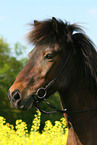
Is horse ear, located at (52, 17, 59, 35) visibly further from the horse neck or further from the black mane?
the horse neck

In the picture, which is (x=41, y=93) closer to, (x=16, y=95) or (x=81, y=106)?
(x=16, y=95)

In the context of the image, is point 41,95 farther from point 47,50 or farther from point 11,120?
point 11,120

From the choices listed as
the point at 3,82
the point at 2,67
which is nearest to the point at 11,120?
the point at 3,82

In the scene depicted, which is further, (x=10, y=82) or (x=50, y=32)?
(x=10, y=82)

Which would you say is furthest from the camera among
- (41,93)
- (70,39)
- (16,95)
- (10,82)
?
(10,82)

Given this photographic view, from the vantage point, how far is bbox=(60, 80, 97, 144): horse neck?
3.03 m

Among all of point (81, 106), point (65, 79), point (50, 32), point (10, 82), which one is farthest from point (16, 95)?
point (10, 82)

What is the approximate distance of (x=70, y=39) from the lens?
316cm

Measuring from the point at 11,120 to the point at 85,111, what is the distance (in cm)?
1831

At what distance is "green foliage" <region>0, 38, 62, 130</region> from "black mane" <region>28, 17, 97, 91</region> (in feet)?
53.8

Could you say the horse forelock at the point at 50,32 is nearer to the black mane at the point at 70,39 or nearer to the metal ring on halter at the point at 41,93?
the black mane at the point at 70,39

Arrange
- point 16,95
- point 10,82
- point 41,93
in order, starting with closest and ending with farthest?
point 16,95 → point 41,93 → point 10,82

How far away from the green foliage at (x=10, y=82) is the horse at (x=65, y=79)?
16.5m

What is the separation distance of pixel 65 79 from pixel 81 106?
412 millimetres
